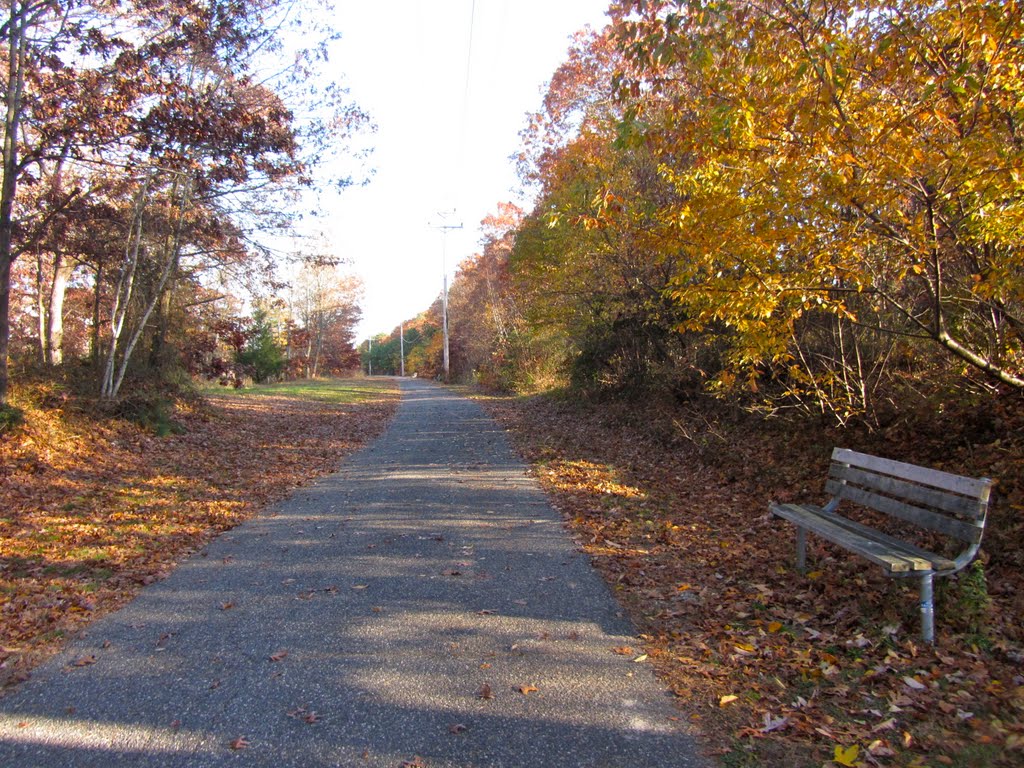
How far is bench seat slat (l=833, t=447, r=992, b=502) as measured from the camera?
370cm

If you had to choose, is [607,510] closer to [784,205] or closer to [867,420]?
[867,420]

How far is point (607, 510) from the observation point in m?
7.21

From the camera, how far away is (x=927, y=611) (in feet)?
12.2

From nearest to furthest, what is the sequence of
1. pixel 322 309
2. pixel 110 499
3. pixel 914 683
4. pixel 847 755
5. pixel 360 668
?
pixel 847 755
pixel 914 683
pixel 360 668
pixel 110 499
pixel 322 309

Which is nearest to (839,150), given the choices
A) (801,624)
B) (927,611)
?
(927,611)

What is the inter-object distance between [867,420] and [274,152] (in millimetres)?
10257

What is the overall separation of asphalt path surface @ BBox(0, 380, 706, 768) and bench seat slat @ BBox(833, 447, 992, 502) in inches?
83.1

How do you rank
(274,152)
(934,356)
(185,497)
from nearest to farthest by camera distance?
(934,356), (185,497), (274,152)

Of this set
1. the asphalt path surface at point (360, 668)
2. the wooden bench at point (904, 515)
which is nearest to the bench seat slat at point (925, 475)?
the wooden bench at point (904, 515)

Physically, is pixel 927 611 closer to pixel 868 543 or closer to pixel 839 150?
pixel 868 543

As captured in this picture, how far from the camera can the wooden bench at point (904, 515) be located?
145 inches

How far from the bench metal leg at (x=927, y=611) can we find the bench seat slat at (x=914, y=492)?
1.51 ft

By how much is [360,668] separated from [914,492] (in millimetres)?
3656

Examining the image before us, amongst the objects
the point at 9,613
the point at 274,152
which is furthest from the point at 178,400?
the point at 9,613
